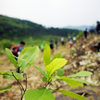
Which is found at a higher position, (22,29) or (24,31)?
(22,29)

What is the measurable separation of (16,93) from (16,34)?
55.0 feet

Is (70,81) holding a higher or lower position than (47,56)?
lower

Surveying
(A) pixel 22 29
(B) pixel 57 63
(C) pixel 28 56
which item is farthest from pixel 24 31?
(B) pixel 57 63

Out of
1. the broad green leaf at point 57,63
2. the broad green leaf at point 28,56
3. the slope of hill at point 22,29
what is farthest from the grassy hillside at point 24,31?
the broad green leaf at point 57,63

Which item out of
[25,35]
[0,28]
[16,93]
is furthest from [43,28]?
[16,93]

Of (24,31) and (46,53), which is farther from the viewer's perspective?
(24,31)

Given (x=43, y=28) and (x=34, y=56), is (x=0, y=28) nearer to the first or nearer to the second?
(x=43, y=28)

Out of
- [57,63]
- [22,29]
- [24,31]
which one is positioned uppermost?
[22,29]

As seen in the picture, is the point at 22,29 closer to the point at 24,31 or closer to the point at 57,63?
the point at 24,31

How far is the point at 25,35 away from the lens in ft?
61.0

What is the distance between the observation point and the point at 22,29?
1800cm

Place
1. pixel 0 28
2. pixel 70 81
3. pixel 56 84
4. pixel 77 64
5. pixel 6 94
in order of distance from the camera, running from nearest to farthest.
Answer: pixel 70 81 < pixel 6 94 < pixel 56 84 < pixel 77 64 < pixel 0 28

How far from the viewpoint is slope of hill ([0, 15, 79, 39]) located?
1448 centimetres

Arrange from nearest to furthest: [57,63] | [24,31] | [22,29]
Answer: [57,63] → [22,29] → [24,31]
